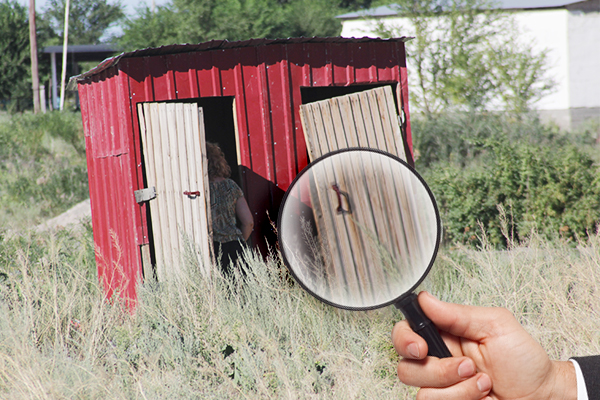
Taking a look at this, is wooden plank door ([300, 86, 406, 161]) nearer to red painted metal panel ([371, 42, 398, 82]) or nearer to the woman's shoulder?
red painted metal panel ([371, 42, 398, 82])

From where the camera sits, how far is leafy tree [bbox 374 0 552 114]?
18.8m

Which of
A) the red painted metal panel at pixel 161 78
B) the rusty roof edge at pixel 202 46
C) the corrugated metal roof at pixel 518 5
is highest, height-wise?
the corrugated metal roof at pixel 518 5

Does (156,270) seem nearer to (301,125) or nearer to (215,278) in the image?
(215,278)

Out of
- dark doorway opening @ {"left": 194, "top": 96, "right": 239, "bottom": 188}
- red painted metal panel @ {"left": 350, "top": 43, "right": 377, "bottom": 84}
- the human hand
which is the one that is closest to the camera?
the human hand

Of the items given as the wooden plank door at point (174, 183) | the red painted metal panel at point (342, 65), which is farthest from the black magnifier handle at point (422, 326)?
the red painted metal panel at point (342, 65)

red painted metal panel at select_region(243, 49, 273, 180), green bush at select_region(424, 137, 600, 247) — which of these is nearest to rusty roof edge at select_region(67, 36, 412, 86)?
red painted metal panel at select_region(243, 49, 273, 180)

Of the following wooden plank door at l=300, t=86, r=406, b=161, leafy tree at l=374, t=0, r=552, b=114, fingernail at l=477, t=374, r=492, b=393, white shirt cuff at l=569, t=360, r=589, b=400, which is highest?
leafy tree at l=374, t=0, r=552, b=114

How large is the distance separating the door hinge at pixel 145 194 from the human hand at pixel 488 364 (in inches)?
176

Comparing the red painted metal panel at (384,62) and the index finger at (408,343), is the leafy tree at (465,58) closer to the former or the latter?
the red painted metal panel at (384,62)

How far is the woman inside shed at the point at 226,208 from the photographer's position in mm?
5777

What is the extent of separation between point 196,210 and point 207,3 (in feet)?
93.8

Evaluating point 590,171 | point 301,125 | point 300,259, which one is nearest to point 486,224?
point 590,171

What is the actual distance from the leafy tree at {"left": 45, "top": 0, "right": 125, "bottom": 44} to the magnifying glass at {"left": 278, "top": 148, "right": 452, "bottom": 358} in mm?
59267

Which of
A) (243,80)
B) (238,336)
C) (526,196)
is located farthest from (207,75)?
(526,196)
